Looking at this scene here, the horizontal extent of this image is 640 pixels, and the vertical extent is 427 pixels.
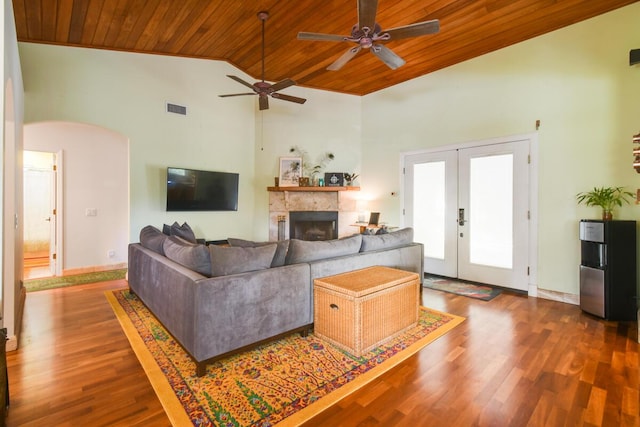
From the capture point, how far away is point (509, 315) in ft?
10.9

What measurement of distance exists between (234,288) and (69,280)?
409 centimetres

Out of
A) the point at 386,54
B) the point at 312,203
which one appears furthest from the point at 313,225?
the point at 386,54

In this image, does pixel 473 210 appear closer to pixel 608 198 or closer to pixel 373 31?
pixel 608 198

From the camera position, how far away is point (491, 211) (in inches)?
177

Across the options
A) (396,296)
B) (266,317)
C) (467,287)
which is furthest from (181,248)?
(467,287)

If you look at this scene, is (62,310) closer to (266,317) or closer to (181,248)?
(181,248)

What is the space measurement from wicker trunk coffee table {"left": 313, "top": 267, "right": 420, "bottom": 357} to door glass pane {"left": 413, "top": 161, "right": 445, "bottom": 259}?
8.26 feet

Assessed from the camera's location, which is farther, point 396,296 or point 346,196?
→ point 346,196

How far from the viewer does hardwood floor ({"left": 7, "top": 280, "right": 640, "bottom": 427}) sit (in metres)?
1.73

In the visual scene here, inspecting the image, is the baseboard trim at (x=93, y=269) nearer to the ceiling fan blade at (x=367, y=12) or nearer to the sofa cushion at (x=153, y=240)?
the sofa cushion at (x=153, y=240)

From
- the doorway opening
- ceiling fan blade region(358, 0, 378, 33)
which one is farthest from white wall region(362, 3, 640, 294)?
the doorway opening

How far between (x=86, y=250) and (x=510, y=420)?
20.7 ft

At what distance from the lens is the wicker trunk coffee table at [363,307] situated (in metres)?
2.37

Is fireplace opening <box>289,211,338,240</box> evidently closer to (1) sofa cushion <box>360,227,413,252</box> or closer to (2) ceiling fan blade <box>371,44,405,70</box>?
(1) sofa cushion <box>360,227,413,252</box>
